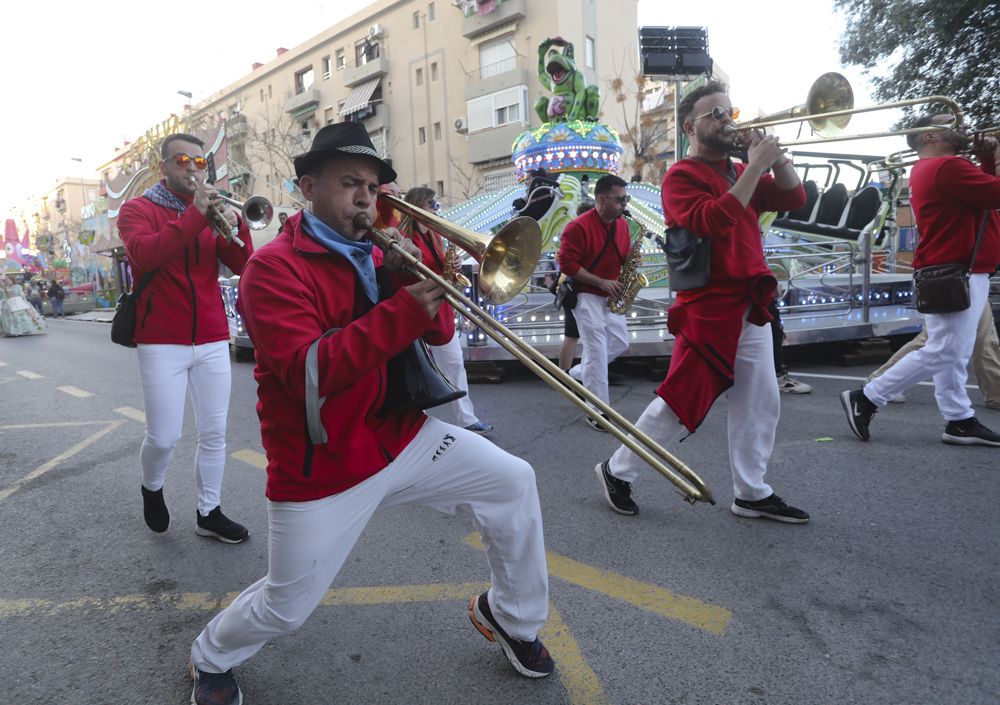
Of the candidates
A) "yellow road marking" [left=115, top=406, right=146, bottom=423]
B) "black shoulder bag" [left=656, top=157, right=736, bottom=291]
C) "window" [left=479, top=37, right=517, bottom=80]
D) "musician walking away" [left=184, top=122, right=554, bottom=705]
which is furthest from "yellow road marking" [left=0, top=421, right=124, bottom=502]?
"window" [left=479, top=37, right=517, bottom=80]

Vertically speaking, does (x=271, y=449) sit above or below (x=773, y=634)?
above

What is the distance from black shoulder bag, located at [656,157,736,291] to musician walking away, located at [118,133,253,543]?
2185mm

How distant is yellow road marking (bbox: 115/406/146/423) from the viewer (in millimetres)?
6660

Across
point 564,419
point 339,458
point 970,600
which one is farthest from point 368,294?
point 564,419

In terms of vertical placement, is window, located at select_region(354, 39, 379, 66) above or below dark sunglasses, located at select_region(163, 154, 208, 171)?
above

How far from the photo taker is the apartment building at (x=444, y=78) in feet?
94.7

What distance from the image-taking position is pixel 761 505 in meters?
3.39

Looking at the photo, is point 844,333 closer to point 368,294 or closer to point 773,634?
point 773,634

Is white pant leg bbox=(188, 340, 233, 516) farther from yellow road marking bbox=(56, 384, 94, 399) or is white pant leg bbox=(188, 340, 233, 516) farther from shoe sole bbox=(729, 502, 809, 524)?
yellow road marking bbox=(56, 384, 94, 399)

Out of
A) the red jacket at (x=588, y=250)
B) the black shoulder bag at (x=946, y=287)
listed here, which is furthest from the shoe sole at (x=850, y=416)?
the red jacket at (x=588, y=250)

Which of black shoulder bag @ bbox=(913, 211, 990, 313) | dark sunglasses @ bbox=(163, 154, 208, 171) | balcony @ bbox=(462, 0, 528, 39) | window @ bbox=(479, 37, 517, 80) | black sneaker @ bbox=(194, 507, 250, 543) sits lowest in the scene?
black sneaker @ bbox=(194, 507, 250, 543)

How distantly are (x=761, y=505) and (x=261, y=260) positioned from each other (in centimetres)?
272

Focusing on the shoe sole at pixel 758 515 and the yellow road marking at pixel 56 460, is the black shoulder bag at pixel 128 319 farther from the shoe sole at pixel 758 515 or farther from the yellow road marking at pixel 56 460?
the shoe sole at pixel 758 515

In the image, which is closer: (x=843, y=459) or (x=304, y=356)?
(x=304, y=356)
